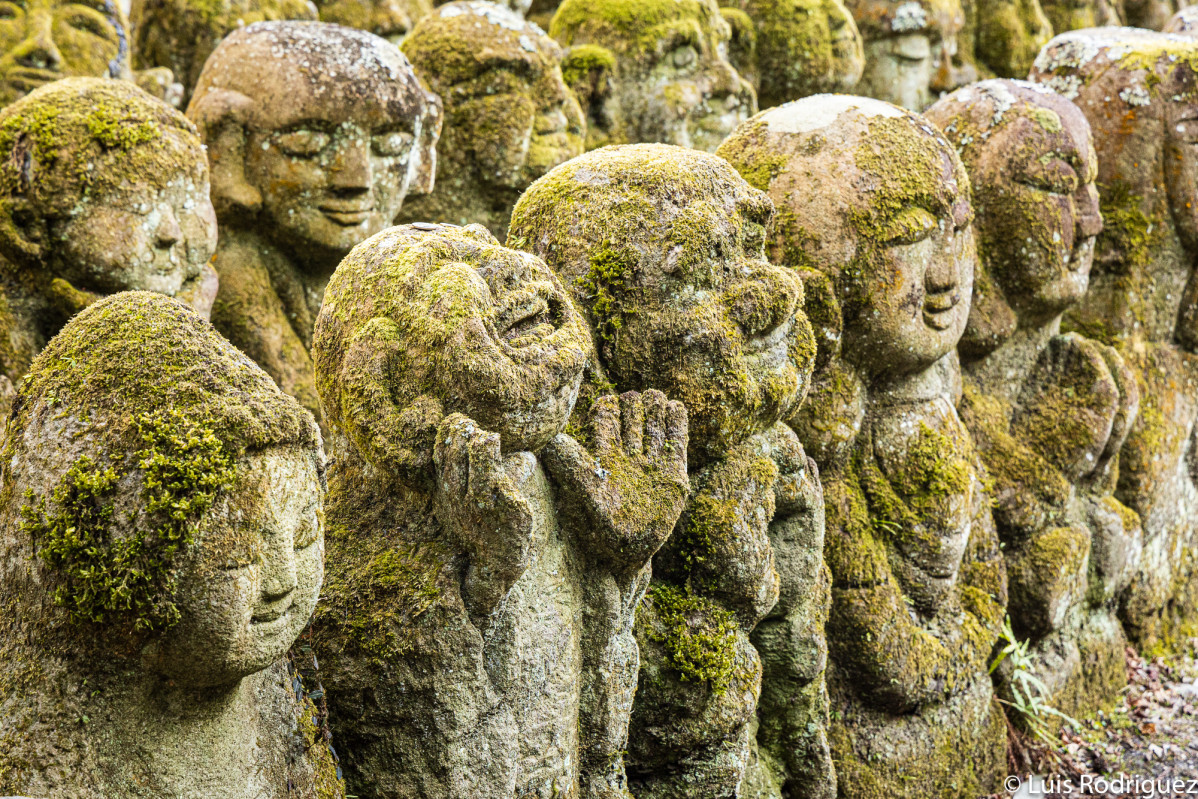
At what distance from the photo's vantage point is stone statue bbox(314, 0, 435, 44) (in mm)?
9609

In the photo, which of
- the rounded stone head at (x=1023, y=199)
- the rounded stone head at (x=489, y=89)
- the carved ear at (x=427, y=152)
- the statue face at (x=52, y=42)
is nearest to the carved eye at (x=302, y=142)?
the carved ear at (x=427, y=152)

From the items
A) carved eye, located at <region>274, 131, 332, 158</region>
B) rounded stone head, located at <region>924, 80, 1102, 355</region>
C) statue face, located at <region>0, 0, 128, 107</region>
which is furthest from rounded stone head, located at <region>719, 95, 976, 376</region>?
statue face, located at <region>0, 0, 128, 107</region>

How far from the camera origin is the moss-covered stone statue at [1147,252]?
6.20 metres

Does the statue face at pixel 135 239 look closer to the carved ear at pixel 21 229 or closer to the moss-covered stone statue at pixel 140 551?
the carved ear at pixel 21 229

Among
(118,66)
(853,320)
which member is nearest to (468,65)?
(118,66)

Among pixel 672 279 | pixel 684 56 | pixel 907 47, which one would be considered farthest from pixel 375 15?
pixel 672 279

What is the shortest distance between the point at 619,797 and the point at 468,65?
4.88 metres

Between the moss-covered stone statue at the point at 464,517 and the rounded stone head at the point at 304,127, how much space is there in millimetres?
2771

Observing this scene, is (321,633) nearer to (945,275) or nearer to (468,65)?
(945,275)

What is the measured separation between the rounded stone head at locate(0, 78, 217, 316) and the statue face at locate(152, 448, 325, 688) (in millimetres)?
2580

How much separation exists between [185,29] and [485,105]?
2.61m

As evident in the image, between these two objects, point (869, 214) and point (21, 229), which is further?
point (21, 229)

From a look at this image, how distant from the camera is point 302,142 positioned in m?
5.65

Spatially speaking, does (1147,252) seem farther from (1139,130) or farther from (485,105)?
(485,105)
